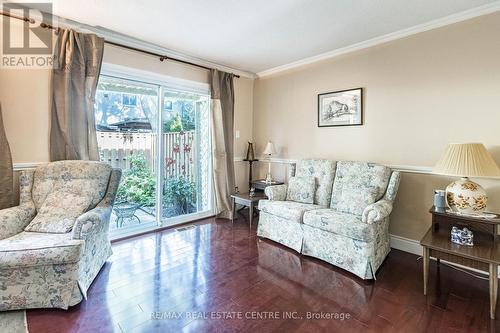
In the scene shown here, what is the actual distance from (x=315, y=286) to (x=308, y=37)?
8.76 ft

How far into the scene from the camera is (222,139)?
13.0ft

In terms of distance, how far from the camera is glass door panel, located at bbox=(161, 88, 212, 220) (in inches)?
141

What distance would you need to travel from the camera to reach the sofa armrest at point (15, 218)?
2.00 meters

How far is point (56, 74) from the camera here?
8.46 ft

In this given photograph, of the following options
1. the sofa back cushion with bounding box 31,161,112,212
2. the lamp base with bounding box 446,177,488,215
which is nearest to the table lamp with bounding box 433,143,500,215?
the lamp base with bounding box 446,177,488,215

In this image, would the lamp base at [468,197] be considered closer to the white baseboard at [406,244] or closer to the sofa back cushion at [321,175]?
the white baseboard at [406,244]

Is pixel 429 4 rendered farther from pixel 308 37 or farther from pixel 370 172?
pixel 370 172

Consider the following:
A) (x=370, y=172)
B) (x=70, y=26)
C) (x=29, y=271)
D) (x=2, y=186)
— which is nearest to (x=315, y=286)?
(x=370, y=172)

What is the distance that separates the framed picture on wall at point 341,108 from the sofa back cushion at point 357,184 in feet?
2.02

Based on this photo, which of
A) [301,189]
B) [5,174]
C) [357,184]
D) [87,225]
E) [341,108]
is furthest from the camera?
[341,108]

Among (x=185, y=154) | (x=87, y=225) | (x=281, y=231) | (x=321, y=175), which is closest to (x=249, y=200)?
(x=281, y=231)

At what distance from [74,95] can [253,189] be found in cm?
254

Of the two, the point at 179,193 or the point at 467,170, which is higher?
the point at 467,170

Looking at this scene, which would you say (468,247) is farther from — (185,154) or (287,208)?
(185,154)
